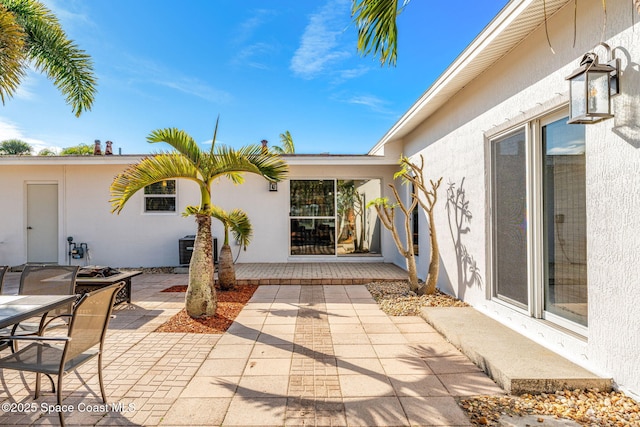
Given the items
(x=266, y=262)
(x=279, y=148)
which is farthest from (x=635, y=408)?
(x=279, y=148)

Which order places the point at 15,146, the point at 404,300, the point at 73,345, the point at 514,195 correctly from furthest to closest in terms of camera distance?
the point at 15,146
the point at 404,300
the point at 514,195
the point at 73,345

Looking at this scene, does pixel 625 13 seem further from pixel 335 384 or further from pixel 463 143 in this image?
pixel 335 384

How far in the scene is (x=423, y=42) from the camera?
31.3ft

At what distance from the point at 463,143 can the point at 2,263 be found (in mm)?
12254

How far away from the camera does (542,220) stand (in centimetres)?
366

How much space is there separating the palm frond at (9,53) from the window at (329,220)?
6208mm

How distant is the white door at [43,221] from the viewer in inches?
370

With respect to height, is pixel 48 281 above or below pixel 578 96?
below

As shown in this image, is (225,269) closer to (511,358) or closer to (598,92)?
(511,358)

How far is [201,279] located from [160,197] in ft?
18.9

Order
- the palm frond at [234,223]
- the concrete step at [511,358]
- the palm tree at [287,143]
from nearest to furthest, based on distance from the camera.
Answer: the concrete step at [511,358] < the palm frond at [234,223] < the palm tree at [287,143]

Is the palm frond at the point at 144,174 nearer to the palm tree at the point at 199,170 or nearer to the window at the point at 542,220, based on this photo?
the palm tree at the point at 199,170

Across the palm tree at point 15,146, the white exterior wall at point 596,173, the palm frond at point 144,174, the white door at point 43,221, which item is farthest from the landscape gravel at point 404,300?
the palm tree at point 15,146

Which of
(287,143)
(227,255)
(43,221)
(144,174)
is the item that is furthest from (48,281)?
(287,143)
